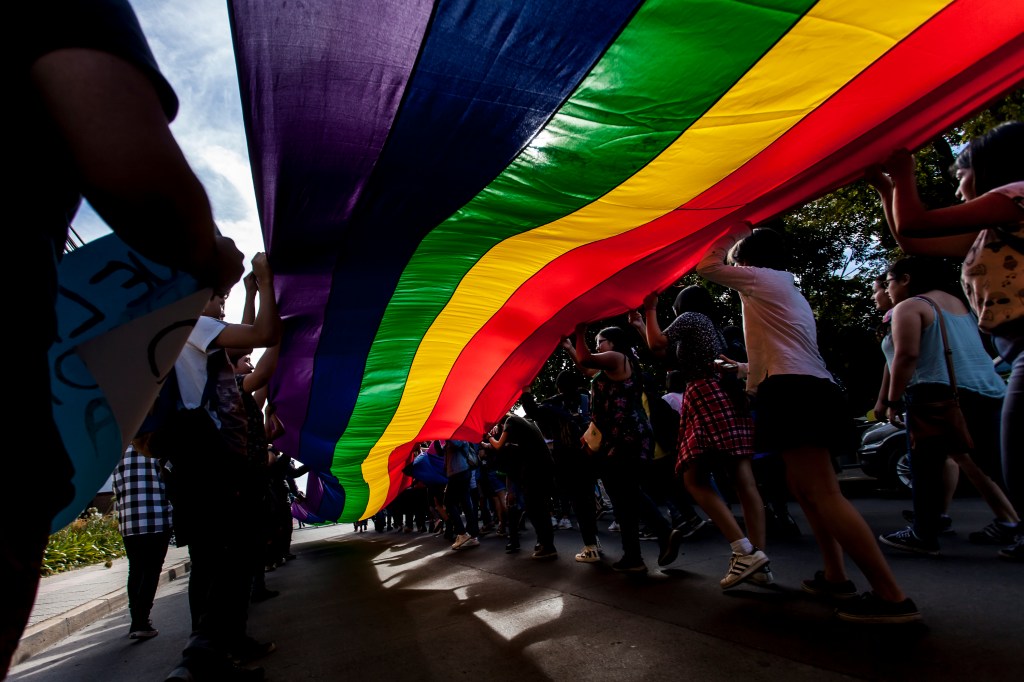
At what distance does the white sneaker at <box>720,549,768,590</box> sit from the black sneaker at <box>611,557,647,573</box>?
39.5 inches

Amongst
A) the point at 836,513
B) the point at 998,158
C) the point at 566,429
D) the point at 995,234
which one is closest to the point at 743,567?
the point at 836,513

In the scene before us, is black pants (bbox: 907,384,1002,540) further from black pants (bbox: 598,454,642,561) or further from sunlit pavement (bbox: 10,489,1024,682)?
black pants (bbox: 598,454,642,561)

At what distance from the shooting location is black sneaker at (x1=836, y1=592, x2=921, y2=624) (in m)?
2.46

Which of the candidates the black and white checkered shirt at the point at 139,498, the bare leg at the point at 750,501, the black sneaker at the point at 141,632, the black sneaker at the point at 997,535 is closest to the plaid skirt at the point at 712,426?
the bare leg at the point at 750,501

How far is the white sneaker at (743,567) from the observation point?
3.36 m

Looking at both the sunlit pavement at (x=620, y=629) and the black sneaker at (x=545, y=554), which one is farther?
the black sneaker at (x=545, y=554)

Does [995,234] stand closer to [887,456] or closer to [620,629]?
[620,629]

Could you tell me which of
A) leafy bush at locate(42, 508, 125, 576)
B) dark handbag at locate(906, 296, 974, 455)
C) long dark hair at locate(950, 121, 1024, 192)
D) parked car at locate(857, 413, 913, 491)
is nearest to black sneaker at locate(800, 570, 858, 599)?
dark handbag at locate(906, 296, 974, 455)

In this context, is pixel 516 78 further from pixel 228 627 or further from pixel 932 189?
pixel 932 189

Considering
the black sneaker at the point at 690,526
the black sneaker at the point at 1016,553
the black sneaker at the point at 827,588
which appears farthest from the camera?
the black sneaker at the point at 690,526

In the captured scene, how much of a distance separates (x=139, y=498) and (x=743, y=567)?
4681 mm

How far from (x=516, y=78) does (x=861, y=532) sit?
2.37 m

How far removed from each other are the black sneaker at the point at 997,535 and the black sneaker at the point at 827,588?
1.80 metres

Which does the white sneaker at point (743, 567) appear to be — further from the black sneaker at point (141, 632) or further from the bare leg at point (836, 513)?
the black sneaker at point (141, 632)
